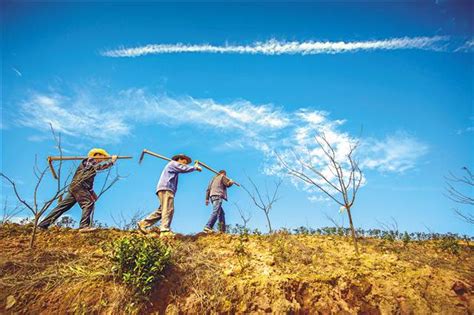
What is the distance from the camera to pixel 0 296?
5.55 m

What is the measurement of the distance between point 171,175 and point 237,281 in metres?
3.40

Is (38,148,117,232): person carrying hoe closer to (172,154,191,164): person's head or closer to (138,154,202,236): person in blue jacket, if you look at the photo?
(138,154,202,236): person in blue jacket

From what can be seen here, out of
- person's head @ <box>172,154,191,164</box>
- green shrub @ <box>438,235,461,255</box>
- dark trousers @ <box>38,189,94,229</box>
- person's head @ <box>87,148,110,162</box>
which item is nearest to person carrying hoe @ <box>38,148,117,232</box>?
dark trousers @ <box>38,189,94,229</box>

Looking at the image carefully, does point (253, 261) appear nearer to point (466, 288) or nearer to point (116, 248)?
point (116, 248)

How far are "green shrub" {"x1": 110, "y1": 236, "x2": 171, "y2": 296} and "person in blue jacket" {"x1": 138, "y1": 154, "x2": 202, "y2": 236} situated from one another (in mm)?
1679

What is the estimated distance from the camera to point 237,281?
19.1ft

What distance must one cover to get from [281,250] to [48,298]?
442cm

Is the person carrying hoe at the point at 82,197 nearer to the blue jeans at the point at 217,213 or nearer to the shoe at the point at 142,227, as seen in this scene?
the shoe at the point at 142,227

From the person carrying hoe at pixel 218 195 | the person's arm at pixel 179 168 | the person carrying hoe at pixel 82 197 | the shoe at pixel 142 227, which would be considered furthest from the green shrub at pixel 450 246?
the person carrying hoe at pixel 82 197

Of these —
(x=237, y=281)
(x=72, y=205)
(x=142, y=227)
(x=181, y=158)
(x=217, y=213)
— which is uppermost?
(x=181, y=158)

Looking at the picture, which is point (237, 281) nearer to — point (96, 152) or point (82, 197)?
point (82, 197)

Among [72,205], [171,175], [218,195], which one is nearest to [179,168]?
[171,175]

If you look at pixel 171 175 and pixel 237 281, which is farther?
pixel 171 175

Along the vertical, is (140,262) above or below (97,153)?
below
